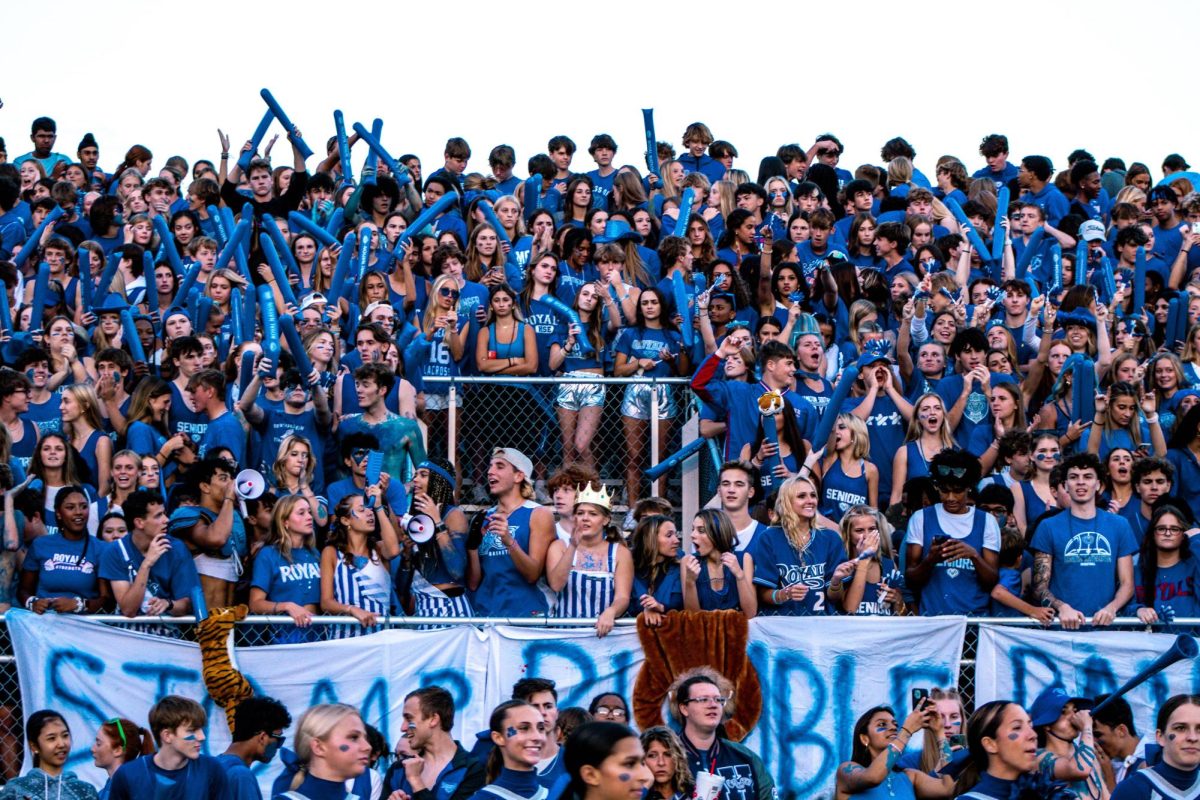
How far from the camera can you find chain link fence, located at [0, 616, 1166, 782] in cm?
1125

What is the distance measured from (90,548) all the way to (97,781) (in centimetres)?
132

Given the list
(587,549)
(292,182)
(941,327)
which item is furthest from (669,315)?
(292,182)

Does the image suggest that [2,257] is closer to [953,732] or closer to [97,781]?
[97,781]

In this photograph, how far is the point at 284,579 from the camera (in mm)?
11648

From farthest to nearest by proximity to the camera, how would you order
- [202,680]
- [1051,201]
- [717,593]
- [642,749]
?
[1051,201] < [717,593] < [202,680] < [642,749]

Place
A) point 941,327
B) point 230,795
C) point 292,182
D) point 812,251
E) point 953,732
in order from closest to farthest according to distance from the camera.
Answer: point 230,795
point 953,732
point 941,327
point 812,251
point 292,182

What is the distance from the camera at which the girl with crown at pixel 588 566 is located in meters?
11.7

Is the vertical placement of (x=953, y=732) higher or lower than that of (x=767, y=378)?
lower

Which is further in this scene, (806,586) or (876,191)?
(876,191)

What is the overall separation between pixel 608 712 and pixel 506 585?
153 cm

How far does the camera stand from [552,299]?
15172mm

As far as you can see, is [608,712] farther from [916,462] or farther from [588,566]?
[916,462]

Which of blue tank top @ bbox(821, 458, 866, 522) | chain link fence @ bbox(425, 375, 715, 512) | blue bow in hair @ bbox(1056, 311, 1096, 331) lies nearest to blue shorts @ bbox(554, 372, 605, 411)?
chain link fence @ bbox(425, 375, 715, 512)

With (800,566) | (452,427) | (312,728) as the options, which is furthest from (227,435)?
(312,728)
